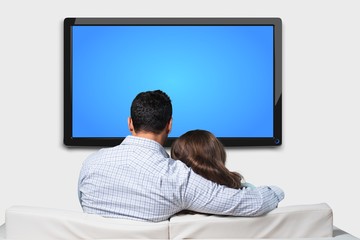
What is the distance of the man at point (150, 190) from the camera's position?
2.62 meters

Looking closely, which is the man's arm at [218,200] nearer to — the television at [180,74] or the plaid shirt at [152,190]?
the plaid shirt at [152,190]

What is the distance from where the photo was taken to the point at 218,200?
2.61m

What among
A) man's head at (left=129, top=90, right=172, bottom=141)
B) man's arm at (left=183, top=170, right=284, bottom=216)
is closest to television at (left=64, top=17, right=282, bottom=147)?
man's head at (left=129, top=90, right=172, bottom=141)

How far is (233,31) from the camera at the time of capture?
4258mm

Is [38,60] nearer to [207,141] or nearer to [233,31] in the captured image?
[233,31]

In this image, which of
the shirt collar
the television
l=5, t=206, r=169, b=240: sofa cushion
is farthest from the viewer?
the television

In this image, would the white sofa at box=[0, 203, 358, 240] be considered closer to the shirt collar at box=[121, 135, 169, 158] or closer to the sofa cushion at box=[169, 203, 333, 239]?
the sofa cushion at box=[169, 203, 333, 239]

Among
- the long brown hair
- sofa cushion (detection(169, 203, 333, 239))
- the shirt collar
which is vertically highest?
the shirt collar

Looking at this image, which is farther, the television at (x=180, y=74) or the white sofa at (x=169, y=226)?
the television at (x=180, y=74)

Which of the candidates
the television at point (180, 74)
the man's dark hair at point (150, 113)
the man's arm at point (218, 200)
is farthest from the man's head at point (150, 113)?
the television at point (180, 74)

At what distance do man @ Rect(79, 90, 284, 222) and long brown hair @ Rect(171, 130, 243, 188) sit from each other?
86mm

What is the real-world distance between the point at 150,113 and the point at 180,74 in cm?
149

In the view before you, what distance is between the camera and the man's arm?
103 inches

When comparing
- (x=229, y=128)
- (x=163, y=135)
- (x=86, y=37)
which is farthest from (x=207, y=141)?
(x=86, y=37)
